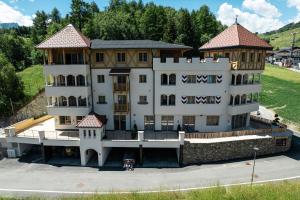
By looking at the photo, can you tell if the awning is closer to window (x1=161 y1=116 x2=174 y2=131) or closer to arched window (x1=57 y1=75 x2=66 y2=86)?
arched window (x1=57 y1=75 x2=66 y2=86)

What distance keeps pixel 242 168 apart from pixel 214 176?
3700 mm

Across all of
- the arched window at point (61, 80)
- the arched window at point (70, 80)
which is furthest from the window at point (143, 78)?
the arched window at point (61, 80)

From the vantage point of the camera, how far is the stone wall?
28.7 meters

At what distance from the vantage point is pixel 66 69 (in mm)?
30625

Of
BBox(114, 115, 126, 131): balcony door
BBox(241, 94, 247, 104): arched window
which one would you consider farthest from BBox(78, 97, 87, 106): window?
BBox(241, 94, 247, 104): arched window

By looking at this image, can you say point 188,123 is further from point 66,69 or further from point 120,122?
point 66,69

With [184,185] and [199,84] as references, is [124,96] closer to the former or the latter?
[199,84]

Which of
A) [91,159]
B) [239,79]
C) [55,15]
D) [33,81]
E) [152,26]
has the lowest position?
[91,159]

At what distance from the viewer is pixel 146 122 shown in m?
33.2

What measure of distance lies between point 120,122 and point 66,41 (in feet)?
39.4

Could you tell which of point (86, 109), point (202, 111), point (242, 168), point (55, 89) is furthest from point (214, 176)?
point (55, 89)

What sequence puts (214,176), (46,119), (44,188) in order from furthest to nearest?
(46,119), (214,176), (44,188)

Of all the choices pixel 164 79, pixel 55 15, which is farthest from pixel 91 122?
pixel 55 15

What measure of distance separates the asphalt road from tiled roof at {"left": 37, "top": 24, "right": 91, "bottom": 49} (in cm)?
1393
